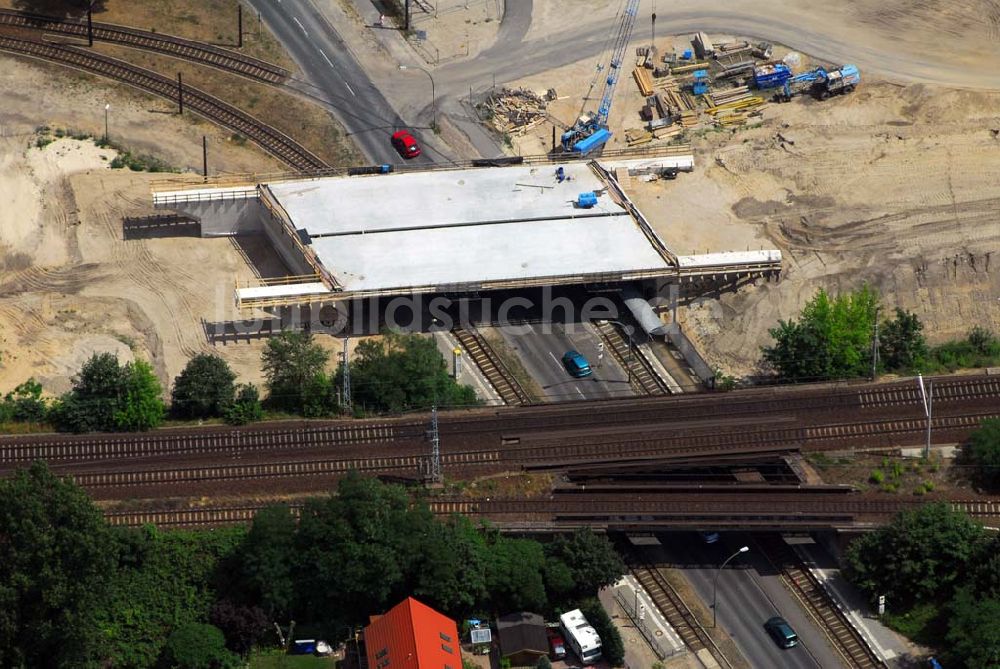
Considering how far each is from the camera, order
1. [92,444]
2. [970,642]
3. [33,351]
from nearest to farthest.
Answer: [970,642]
[92,444]
[33,351]

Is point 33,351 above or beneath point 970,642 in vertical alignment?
above

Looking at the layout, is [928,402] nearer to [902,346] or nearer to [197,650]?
[902,346]

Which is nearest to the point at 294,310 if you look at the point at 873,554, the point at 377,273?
the point at 377,273

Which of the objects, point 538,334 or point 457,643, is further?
point 538,334

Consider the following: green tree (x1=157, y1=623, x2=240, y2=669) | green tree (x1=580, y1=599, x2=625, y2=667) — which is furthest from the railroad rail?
green tree (x1=157, y1=623, x2=240, y2=669)

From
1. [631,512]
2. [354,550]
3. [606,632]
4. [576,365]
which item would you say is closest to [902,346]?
[576,365]

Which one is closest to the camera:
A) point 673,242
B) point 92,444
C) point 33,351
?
point 92,444

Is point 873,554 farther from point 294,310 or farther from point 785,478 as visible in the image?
point 294,310
